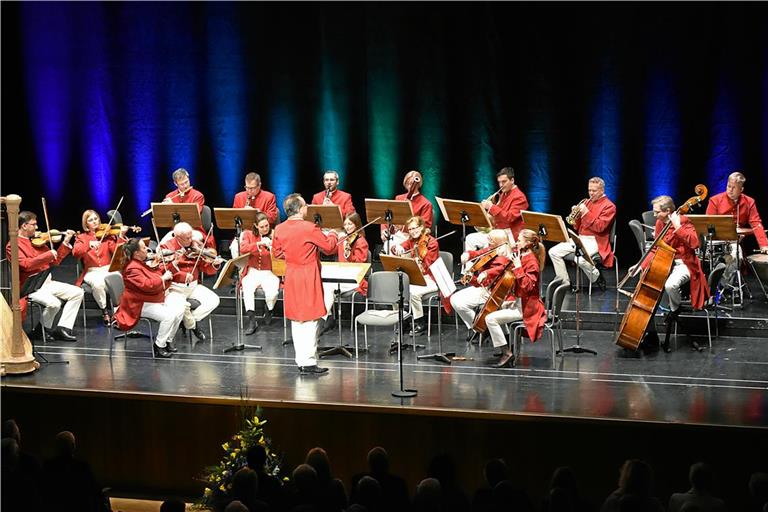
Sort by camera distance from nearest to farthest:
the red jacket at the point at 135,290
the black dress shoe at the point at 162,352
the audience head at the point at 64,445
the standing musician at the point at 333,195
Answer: the audience head at the point at 64,445
the red jacket at the point at 135,290
the black dress shoe at the point at 162,352
the standing musician at the point at 333,195

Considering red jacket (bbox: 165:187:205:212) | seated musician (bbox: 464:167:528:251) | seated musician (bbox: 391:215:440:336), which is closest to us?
seated musician (bbox: 391:215:440:336)

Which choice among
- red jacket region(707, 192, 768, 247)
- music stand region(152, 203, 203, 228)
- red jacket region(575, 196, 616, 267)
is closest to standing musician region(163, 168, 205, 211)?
music stand region(152, 203, 203, 228)

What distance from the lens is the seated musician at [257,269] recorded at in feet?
35.9

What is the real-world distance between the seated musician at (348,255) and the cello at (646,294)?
252 centimetres

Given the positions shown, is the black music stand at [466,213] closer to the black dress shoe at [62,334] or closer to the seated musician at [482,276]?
the seated musician at [482,276]

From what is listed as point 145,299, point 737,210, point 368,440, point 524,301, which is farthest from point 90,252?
point 737,210

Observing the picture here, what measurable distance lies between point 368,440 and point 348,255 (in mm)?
3012

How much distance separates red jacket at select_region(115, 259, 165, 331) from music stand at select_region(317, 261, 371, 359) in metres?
1.48

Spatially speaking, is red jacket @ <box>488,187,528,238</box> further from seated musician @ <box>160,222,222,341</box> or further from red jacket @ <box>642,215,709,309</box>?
seated musician @ <box>160,222,222,341</box>

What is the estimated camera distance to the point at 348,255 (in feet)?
36.2

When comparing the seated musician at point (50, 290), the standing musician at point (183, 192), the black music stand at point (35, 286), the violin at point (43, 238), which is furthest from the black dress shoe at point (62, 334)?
the standing musician at point (183, 192)

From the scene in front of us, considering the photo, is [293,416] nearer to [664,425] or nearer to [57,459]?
[57,459]

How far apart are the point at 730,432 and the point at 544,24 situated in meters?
6.48

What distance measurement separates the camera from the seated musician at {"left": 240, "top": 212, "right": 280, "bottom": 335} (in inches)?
431
